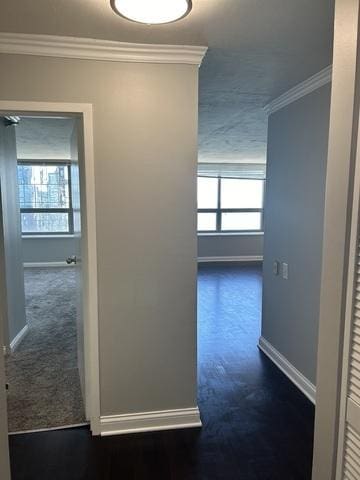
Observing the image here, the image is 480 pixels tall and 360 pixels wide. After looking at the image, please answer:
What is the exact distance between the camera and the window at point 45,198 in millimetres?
7410

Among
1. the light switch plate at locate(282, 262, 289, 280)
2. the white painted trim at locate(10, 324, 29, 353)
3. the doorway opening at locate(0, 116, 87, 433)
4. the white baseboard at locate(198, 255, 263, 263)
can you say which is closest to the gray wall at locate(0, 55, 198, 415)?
the doorway opening at locate(0, 116, 87, 433)

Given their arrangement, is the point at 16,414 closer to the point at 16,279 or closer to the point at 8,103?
the point at 16,279

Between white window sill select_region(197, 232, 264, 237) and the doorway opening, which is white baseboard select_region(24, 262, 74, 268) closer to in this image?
the doorway opening

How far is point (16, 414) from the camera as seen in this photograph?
2473 mm

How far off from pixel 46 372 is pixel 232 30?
9.59ft

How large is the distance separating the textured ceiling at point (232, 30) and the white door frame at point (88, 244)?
0.38 meters

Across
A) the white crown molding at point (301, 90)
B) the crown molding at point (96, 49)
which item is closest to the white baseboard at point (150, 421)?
the crown molding at point (96, 49)

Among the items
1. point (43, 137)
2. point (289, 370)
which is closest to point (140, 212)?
point (289, 370)

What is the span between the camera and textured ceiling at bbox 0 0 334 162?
5.24 ft

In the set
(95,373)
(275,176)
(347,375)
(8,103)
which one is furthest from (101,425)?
(275,176)

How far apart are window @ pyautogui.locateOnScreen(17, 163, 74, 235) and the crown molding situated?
5.62 meters

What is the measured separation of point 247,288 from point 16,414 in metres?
4.12

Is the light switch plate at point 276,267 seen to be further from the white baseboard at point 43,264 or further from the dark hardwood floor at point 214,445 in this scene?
the white baseboard at point 43,264

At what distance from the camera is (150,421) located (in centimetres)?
232
